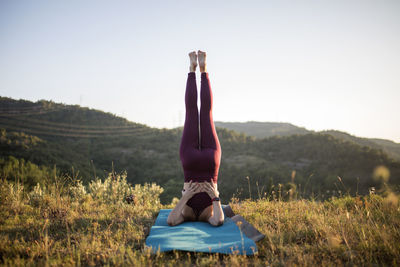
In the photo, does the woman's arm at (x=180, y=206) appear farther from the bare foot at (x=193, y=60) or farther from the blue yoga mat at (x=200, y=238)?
the bare foot at (x=193, y=60)

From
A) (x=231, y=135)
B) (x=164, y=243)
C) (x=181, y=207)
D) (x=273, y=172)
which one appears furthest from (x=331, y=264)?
(x=231, y=135)

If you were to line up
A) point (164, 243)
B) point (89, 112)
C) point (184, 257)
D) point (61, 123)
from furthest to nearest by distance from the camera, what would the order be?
point (89, 112) → point (61, 123) → point (164, 243) → point (184, 257)

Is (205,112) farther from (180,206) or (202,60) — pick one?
(180,206)

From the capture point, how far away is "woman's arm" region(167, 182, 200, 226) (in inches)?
139

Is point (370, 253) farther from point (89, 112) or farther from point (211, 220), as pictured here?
point (89, 112)

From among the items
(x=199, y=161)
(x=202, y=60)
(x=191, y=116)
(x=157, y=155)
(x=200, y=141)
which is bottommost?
(x=157, y=155)

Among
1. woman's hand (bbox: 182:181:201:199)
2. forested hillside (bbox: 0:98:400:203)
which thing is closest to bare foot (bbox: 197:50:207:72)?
woman's hand (bbox: 182:181:201:199)

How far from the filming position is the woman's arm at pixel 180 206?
11.6 feet

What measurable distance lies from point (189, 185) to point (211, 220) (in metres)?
0.67

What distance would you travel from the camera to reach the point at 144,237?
3.08 m

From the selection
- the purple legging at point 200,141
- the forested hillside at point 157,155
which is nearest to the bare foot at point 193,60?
the purple legging at point 200,141

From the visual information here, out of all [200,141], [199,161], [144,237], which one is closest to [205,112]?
[200,141]

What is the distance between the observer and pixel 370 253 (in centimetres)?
231

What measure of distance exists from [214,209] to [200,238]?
2.42 ft
